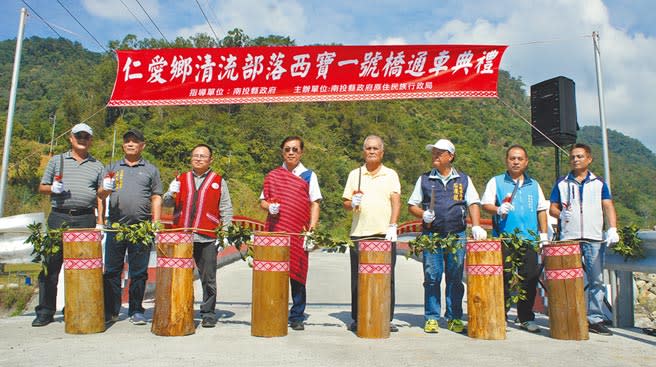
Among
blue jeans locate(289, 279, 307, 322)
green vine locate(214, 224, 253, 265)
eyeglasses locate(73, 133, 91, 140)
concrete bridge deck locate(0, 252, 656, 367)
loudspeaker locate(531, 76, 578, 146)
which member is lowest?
concrete bridge deck locate(0, 252, 656, 367)

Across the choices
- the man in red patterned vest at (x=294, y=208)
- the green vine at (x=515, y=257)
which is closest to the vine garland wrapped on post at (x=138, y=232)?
the man in red patterned vest at (x=294, y=208)

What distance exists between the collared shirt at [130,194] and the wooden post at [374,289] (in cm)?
222

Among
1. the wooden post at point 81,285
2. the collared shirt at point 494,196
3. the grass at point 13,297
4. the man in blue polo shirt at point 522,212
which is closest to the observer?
the wooden post at point 81,285

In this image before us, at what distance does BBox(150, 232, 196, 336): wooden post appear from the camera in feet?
15.4

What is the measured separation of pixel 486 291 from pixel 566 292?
0.74 m

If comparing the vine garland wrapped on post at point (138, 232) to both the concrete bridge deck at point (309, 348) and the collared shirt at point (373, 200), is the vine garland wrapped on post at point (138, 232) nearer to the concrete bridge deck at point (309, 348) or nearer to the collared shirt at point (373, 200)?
the concrete bridge deck at point (309, 348)

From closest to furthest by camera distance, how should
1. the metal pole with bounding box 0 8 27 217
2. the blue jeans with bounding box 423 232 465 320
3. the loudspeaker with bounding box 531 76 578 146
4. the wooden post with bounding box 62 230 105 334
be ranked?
the wooden post with bounding box 62 230 105 334 → the blue jeans with bounding box 423 232 465 320 → the metal pole with bounding box 0 8 27 217 → the loudspeaker with bounding box 531 76 578 146

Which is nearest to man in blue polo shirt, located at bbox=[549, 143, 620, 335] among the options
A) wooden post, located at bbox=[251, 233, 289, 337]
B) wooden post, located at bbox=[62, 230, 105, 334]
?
wooden post, located at bbox=[251, 233, 289, 337]

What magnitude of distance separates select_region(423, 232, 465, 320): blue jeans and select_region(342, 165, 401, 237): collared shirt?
53 centimetres

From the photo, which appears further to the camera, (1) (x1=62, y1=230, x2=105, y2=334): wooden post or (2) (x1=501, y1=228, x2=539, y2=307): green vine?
(2) (x1=501, y1=228, x2=539, y2=307): green vine

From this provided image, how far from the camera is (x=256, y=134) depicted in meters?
40.3

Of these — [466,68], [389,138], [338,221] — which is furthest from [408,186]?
[466,68]

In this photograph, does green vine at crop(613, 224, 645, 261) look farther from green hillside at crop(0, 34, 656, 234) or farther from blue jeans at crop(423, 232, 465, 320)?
green hillside at crop(0, 34, 656, 234)

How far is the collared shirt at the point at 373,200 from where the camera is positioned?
5078 mm
